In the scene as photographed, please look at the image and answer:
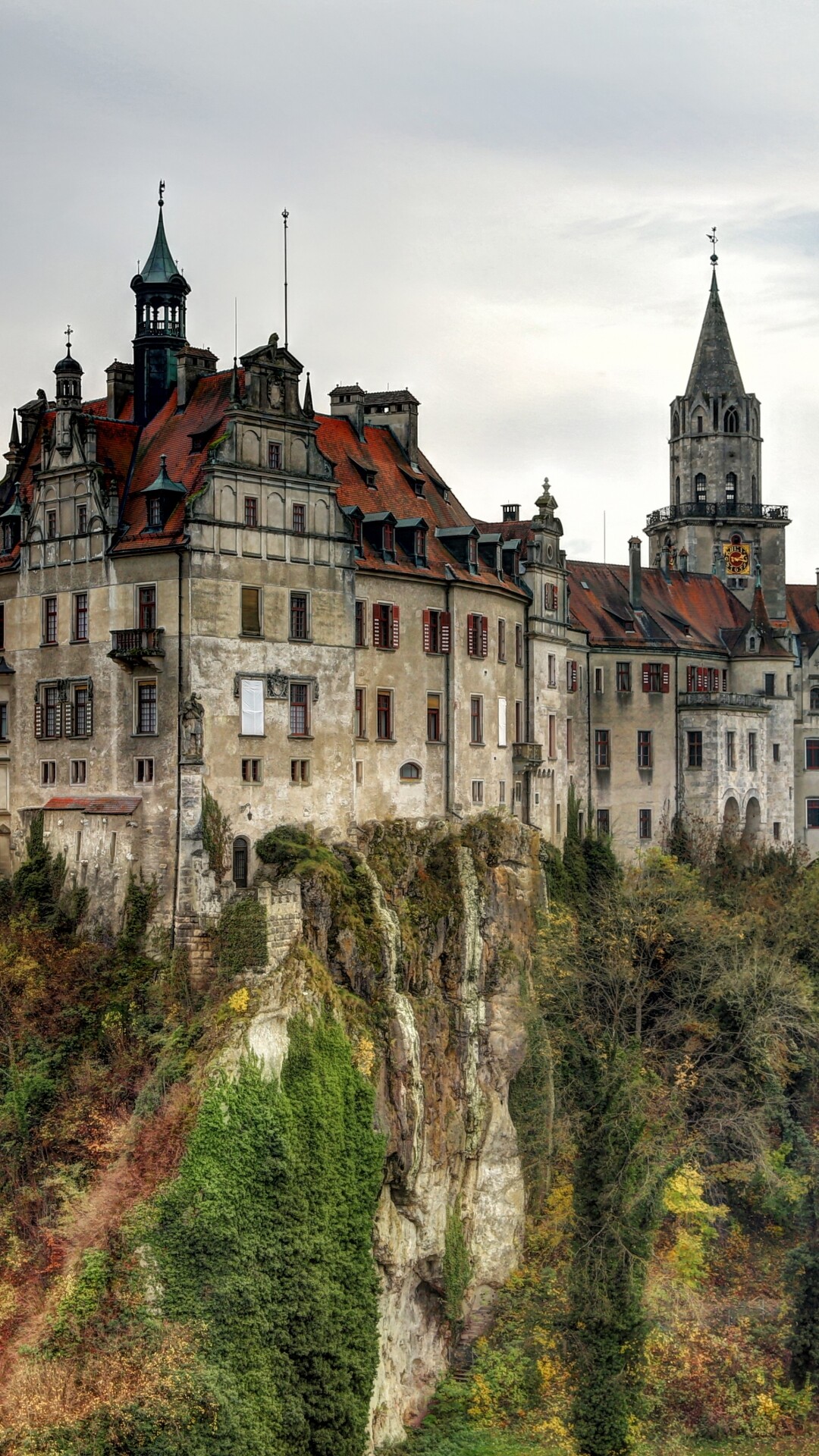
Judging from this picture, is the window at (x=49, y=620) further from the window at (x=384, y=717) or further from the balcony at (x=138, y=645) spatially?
the window at (x=384, y=717)

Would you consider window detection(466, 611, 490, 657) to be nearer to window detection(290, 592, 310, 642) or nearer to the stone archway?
window detection(290, 592, 310, 642)

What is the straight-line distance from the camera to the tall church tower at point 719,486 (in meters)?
99.1

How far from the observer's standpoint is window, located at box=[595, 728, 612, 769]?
8419cm

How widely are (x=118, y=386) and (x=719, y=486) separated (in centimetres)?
4369

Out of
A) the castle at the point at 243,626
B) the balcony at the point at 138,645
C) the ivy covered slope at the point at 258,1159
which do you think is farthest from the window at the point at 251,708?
the ivy covered slope at the point at 258,1159

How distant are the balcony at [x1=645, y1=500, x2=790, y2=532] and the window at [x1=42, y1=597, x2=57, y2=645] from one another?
46.7 metres

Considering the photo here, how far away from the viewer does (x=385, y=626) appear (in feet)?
214

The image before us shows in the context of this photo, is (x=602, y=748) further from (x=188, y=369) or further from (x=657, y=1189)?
(x=188, y=369)

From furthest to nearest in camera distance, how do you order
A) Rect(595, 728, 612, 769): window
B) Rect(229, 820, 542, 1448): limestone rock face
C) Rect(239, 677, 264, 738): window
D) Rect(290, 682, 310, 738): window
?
1. Rect(595, 728, 612, 769): window
2. Rect(290, 682, 310, 738): window
3. Rect(239, 677, 264, 738): window
4. Rect(229, 820, 542, 1448): limestone rock face

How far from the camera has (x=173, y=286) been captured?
214 feet

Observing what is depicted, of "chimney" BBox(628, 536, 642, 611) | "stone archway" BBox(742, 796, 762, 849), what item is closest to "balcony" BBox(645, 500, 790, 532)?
"chimney" BBox(628, 536, 642, 611)

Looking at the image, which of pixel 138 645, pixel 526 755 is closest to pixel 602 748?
pixel 526 755

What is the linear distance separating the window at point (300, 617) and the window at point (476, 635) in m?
9.85

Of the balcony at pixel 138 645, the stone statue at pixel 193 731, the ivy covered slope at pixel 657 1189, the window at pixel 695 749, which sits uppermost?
the balcony at pixel 138 645
